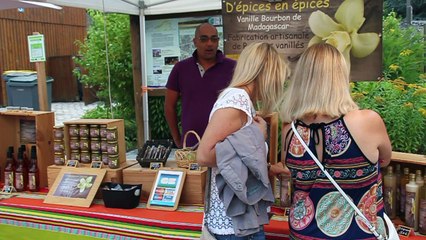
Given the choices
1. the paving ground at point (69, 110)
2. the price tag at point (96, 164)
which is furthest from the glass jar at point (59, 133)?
the paving ground at point (69, 110)

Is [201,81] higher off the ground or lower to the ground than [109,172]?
higher

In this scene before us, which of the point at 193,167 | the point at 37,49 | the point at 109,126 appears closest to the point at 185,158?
the point at 193,167

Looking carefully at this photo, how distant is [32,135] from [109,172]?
2.71 ft

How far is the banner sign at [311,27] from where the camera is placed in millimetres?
2902

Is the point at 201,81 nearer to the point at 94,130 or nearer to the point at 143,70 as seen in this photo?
the point at 94,130

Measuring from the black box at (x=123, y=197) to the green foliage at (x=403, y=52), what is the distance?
3.53 meters

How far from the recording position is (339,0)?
9.63 ft

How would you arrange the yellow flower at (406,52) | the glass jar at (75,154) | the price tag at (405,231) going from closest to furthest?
the price tag at (405,231) < the glass jar at (75,154) < the yellow flower at (406,52)

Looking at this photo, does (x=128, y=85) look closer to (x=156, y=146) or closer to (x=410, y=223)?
(x=156, y=146)

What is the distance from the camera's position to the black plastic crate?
252cm

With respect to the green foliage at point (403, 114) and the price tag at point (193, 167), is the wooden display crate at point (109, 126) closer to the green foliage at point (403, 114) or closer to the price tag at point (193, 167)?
the price tag at point (193, 167)

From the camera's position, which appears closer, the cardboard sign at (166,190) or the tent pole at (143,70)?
the cardboard sign at (166,190)

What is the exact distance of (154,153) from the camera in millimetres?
2559

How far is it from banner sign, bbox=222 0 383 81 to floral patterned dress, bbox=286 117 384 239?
1595mm
